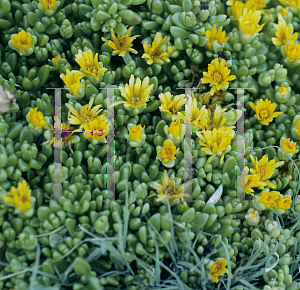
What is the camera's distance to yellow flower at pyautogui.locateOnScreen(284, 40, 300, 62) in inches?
78.9

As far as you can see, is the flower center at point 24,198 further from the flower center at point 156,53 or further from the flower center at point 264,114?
the flower center at point 264,114

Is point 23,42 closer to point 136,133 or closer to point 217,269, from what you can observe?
point 136,133

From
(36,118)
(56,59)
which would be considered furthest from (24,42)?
(36,118)

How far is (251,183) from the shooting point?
1.69 m

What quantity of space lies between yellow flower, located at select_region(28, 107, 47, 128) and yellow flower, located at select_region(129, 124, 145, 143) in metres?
0.45

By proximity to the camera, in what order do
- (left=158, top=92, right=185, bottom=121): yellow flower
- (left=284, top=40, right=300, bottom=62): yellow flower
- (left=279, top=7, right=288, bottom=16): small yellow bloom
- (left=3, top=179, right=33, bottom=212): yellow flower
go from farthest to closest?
(left=279, top=7, right=288, bottom=16): small yellow bloom, (left=284, top=40, right=300, bottom=62): yellow flower, (left=158, top=92, right=185, bottom=121): yellow flower, (left=3, top=179, right=33, bottom=212): yellow flower

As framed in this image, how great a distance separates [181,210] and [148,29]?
112 centimetres

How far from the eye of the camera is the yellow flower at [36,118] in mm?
1646

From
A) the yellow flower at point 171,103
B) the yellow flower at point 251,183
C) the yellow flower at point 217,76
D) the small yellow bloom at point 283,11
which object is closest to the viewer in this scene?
the yellow flower at point 251,183

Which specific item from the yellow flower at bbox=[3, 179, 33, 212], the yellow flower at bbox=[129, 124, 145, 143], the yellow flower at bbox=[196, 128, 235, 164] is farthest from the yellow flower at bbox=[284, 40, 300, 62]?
the yellow flower at bbox=[3, 179, 33, 212]

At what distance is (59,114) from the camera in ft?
5.80

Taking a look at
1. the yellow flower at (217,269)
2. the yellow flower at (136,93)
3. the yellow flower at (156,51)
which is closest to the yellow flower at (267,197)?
the yellow flower at (217,269)

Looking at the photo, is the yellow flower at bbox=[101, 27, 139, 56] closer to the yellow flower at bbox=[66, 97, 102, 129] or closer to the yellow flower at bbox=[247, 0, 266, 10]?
the yellow flower at bbox=[66, 97, 102, 129]

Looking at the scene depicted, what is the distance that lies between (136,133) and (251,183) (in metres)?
0.65
